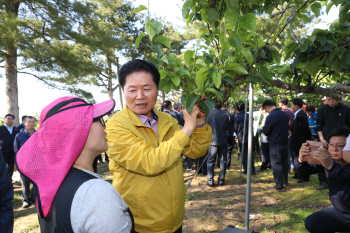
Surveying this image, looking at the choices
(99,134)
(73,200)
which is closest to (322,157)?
(99,134)

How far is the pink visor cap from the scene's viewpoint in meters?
0.99

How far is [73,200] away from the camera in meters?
0.92

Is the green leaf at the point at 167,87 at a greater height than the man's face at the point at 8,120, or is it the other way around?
the green leaf at the point at 167,87

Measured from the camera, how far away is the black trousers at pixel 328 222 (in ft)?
7.84

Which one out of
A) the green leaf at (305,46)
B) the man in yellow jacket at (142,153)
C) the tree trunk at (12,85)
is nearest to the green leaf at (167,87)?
the man in yellow jacket at (142,153)

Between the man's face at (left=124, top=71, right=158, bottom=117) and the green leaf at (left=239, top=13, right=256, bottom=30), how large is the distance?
2.42ft

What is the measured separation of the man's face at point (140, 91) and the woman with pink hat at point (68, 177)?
545 mm

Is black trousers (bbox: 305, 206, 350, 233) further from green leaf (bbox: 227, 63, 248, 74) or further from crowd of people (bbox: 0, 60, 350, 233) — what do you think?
green leaf (bbox: 227, 63, 248, 74)

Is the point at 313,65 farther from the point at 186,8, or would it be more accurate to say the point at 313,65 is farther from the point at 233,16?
the point at 186,8

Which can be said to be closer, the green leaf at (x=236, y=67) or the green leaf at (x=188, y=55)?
the green leaf at (x=236, y=67)

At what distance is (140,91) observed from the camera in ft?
5.38

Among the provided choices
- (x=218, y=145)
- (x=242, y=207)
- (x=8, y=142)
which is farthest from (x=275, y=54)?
(x=8, y=142)

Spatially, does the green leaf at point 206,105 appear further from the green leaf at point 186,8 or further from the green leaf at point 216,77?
the green leaf at point 186,8

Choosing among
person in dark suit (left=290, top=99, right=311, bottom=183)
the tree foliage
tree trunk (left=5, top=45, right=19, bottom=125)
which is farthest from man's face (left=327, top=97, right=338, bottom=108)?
tree trunk (left=5, top=45, right=19, bottom=125)
